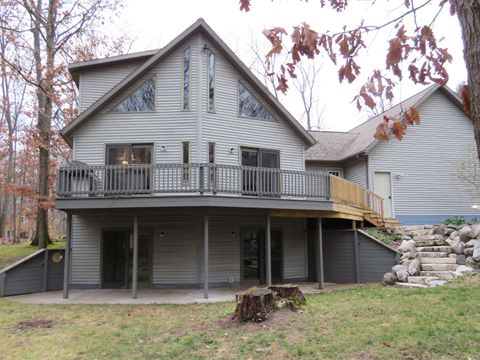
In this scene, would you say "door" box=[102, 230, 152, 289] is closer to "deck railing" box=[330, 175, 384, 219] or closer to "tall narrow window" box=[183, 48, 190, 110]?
"tall narrow window" box=[183, 48, 190, 110]

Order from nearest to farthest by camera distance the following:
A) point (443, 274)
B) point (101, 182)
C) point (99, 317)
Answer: point (99, 317), point (443, 274), point (101, 182)

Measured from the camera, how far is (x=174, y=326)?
772 centimetres

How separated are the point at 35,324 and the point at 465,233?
1178 centimetres

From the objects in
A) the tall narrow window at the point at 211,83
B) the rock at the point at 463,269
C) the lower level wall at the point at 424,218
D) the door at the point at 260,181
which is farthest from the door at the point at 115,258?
the lower level wall at the point at 424,218

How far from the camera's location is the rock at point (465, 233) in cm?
1220

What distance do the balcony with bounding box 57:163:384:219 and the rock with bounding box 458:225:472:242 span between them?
3780 millimetres

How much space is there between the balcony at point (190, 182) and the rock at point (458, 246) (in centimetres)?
370

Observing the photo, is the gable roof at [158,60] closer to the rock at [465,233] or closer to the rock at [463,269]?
the rock at [465,233]

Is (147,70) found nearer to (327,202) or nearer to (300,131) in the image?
(300,131)

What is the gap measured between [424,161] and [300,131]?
6.91 meters

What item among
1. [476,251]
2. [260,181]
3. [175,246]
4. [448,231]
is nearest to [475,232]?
[476,251]

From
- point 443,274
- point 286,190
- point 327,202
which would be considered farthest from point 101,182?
point 443,274

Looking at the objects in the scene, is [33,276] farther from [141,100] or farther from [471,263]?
[471,263]

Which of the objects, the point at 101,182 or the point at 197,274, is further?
the point at 197,274
